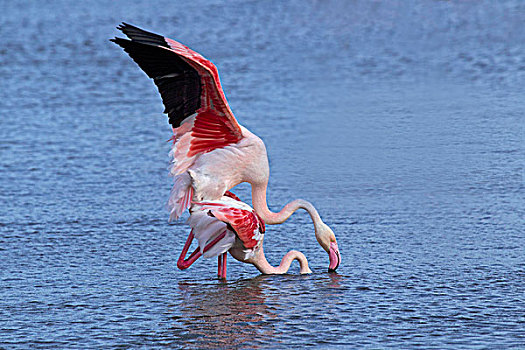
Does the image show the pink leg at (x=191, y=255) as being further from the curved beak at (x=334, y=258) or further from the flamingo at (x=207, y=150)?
the curved beak at (x=334, y=258)

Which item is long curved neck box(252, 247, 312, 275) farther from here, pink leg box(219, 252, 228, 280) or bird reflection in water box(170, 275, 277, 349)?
pink leg box(219, 252, 228, 280)

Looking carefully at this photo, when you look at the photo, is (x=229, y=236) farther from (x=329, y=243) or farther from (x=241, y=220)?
(x=329, y=243)

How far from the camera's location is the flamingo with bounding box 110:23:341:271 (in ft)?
22.3

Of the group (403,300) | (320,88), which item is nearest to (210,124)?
(403,300)

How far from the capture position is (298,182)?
30.4 ft

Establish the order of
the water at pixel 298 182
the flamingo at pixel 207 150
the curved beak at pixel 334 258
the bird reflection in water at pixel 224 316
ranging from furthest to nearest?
the curved beak at pixel 334 258 < the flamingo at pixel 207 150 < the water at pixel 298 182 < the bird reflection in water at pixel 224 316

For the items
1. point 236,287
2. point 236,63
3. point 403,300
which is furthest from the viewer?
point 236,63

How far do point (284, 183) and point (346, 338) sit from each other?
12.0ft

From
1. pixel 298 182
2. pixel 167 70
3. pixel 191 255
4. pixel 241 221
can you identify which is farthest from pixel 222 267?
pixel 298 182

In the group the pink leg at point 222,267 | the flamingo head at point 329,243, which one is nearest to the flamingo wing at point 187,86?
the pink leg at point 222,267

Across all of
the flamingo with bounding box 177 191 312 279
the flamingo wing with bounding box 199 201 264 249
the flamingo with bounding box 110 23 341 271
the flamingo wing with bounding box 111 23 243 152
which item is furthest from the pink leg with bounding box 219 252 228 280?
the flamingo wing with bounding box 111 23 243 152

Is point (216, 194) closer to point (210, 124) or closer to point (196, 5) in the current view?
point (210, 124)

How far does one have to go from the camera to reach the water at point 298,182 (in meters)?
6.06

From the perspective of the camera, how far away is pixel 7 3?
62.6 ft
